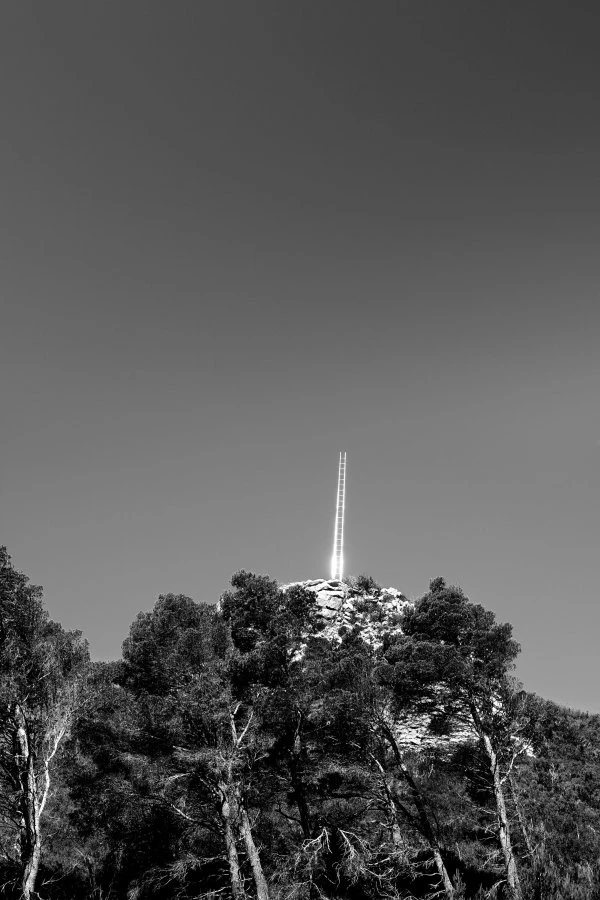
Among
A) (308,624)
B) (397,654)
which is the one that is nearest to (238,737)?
(308,624)

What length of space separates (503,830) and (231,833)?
23.7 feet

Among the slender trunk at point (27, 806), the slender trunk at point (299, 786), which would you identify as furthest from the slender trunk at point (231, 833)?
the slender trunk at point (27, 806)

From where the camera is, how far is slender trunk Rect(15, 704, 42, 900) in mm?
12257

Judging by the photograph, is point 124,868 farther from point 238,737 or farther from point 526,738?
point 526,738

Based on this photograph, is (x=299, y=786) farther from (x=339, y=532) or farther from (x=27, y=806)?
(x=339, y=532)

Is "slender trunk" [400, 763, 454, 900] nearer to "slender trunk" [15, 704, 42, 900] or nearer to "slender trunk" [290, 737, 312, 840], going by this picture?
"slender trunk" [290, 737, 312, 840]

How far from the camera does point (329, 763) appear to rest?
1495 cm

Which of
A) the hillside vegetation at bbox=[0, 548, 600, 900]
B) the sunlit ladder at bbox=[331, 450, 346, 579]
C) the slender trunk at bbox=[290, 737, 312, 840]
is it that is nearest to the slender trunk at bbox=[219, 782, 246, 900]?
the hillside vegetation at bbox=[0, 548, 600, 900]

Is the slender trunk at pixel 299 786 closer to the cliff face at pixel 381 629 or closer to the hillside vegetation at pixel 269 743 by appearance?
the hillside vegetation at pixel 269 743

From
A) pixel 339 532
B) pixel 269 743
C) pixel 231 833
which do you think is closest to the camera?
pixel 231 833

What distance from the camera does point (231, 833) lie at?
12.7m

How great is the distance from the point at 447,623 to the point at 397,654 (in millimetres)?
2009

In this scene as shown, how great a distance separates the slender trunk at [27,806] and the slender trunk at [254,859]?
5.00m

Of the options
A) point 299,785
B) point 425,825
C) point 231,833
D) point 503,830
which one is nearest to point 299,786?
point 299,785
